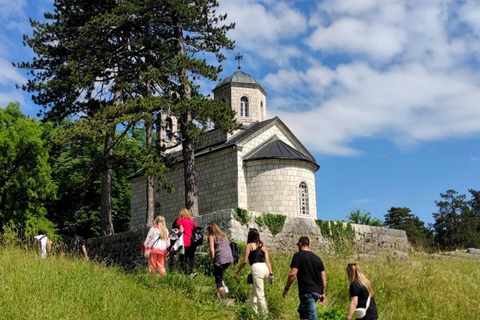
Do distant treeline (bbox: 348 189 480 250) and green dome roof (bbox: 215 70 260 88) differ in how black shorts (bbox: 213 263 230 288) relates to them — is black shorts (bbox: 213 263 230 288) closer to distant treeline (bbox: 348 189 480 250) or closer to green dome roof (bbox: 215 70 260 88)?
green dome roof (bbox: 215 70 260 88)

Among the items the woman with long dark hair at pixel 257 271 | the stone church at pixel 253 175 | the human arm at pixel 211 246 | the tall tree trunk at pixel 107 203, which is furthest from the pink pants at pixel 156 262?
the tall tree trunk at pixel 107 203

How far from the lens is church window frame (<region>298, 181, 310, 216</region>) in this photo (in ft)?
68.3

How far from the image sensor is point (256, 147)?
22.8m

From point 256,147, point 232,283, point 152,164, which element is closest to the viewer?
point 232,283

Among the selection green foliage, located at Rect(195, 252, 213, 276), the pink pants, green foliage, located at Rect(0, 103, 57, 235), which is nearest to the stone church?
green foliage, located at Rect(0, 103, 57, 235)

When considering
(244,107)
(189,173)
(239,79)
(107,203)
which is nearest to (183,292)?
(189,173)

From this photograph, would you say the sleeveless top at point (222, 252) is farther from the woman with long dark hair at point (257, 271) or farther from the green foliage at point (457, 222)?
the green foliage at point (457, 222)

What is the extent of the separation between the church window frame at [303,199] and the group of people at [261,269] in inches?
438

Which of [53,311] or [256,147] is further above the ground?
[256,147]

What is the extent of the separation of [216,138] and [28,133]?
9.26m

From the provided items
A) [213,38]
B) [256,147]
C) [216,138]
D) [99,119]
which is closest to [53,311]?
[99,119]

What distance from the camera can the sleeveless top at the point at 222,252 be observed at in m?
8.42

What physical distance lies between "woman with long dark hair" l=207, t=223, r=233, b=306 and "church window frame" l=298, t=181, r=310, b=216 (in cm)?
1242

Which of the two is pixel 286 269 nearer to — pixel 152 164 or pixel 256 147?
pixel 152 164
